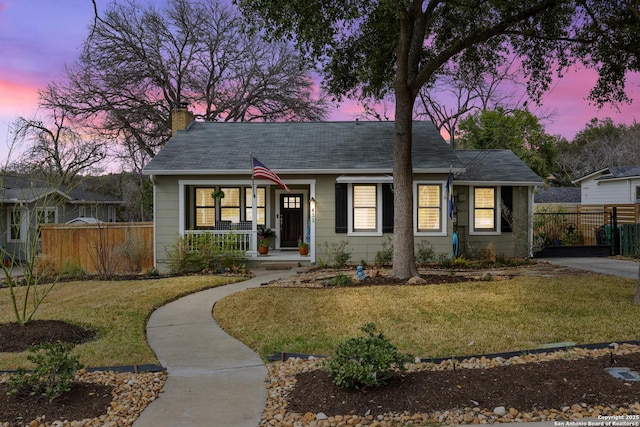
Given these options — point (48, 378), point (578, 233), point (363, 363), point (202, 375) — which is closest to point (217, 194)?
point (202, 375)

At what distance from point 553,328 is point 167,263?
10921 mm

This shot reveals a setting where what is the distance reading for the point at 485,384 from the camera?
4.41 metres

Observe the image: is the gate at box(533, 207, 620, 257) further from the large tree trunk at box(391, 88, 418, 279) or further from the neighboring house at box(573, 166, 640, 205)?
the large tree trunk at box(391, 88, 418, 279)

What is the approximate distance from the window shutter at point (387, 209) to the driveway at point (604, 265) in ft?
17.2

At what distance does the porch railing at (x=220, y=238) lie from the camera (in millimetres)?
14082

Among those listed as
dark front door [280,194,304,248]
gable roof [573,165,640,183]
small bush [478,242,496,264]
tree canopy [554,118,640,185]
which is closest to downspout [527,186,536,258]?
small bush [478,242,496,264]

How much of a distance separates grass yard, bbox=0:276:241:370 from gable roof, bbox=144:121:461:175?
412 centimetres

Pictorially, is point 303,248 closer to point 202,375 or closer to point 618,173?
point 202,375

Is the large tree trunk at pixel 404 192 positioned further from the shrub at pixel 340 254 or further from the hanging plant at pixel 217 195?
the hanging plant at pixel 217 195

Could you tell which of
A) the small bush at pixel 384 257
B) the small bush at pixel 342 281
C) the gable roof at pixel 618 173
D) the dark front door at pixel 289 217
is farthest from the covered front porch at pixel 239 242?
the gable roof at pixel 618 173

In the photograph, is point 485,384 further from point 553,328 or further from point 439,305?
point 439,305

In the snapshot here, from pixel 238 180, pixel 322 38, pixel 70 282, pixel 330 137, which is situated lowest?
pixel 70 282

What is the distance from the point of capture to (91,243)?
14.5m

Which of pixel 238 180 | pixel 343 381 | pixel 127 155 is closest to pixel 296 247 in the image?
pixel 238 180
